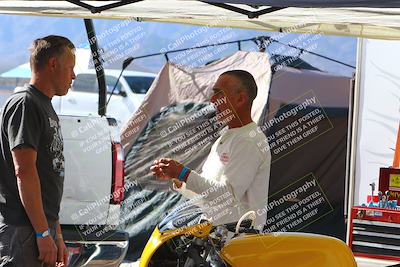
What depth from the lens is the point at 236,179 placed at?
15.4ft

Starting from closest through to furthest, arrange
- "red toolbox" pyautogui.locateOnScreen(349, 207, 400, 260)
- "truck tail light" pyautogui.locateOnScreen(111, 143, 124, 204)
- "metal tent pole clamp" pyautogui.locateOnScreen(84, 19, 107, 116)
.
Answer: "truck tail light" pyautogui.locateOnScreen(111, 143, 124, 204) < "red toolbox" pyautogui.locateOnScreen(349, 207, 400, 260) < "metal tent pole clamp" pyautogui.locateOnScreen(84, 19, 107, 116)

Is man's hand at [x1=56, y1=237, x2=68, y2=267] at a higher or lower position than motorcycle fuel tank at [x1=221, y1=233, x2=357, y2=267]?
lower

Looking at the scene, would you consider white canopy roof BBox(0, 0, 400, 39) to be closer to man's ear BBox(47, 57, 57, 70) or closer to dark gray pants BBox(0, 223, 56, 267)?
man's ear BBox(47, 57, 57, 70)

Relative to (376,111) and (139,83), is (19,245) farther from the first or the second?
(139,83)

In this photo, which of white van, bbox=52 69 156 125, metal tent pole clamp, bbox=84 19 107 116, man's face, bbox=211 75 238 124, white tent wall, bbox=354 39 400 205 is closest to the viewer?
man's face, bbox=211 75 238 124

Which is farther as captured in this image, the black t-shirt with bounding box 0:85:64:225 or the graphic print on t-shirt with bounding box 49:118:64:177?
the graphic print on t-shirt with bounding box 49:118:64:177

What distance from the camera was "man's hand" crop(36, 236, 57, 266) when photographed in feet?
13.6

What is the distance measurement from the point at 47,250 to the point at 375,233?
3.73m

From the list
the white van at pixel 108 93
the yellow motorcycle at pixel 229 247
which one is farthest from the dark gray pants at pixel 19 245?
the white van at pixel 108 93

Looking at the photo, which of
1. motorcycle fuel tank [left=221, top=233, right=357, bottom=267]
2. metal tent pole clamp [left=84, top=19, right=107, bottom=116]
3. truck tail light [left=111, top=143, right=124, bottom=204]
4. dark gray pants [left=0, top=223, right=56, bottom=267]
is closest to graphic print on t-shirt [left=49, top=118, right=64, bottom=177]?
dark gray pants [left=0, top=223, right=56, bottom=267]

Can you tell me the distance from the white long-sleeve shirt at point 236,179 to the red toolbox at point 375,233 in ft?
→ 8.41

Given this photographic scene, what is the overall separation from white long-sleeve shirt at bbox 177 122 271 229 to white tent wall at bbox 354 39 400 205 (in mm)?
3519

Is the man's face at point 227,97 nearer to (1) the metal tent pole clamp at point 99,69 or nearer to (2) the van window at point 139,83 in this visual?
(1) the metal tent pole clamp at point 99,69

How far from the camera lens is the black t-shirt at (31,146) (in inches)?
163
